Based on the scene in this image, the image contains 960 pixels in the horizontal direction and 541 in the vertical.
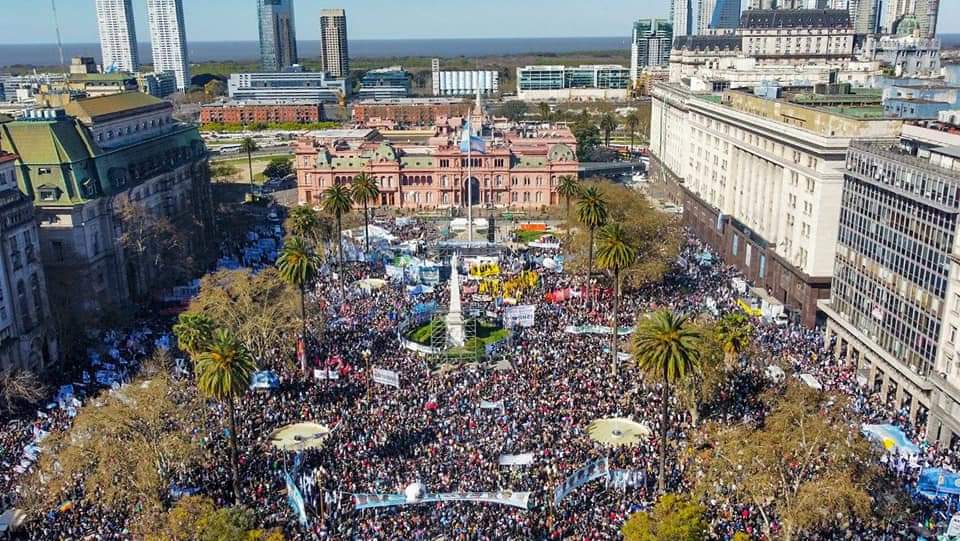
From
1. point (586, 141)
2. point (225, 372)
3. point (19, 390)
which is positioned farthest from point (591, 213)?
point (586, 141)

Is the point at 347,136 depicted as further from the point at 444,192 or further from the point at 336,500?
the point at 336,500

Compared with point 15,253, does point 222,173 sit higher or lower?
lower

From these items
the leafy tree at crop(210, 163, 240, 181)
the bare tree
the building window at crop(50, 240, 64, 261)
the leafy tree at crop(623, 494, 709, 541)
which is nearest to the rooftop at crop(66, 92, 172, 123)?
the building window at crop(50, 240, 64, 261)

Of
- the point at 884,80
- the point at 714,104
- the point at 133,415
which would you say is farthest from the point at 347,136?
the point at 133,415

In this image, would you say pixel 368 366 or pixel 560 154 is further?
pixel 560 154

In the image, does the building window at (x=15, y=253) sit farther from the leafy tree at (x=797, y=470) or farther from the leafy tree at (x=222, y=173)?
the leafy tree at (x=222, y=173)

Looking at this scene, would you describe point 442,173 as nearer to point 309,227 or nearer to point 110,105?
point 309,227

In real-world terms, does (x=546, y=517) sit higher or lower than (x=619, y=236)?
lower

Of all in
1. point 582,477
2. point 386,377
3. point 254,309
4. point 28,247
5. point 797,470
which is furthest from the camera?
point 28,247
